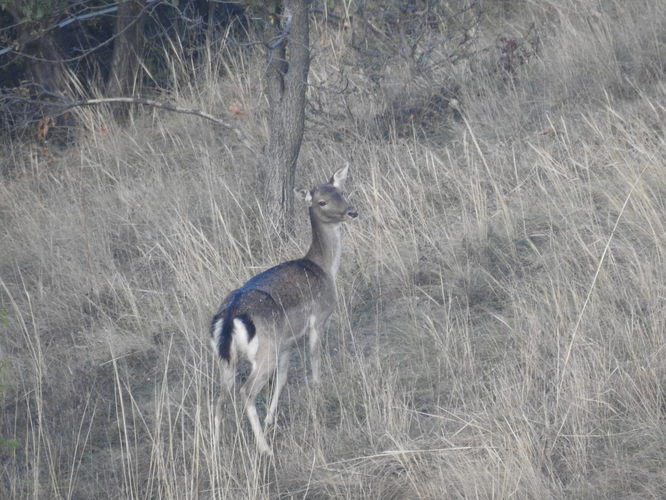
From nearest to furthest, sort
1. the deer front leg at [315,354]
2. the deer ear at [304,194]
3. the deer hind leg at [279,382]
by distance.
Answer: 1. the deer hind leg at [279,382]
2. the deer front leg at [315,354]
3. the deer ear at [304,194]

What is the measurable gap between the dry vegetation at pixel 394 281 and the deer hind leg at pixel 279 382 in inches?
Answer: 5.0

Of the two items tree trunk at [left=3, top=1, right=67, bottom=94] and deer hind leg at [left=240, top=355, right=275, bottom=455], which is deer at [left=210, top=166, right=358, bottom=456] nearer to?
deer hind leg at [left=240, top=355, right=275, bottom=455]

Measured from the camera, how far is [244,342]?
5.05 meters

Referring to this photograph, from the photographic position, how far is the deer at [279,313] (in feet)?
16.6

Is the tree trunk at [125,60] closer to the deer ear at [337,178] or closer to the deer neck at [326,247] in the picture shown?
the deer ear at [337,178]

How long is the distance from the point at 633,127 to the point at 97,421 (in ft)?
17.3

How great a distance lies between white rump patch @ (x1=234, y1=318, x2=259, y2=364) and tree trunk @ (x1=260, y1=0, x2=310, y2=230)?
8.79ft

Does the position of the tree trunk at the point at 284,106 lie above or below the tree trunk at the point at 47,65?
below

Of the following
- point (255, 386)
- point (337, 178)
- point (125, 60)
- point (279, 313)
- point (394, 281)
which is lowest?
point (394, 281)

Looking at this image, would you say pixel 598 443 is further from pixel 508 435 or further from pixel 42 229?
pixel 42 229

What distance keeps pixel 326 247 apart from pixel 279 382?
1.14 metres

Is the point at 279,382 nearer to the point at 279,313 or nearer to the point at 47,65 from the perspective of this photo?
the point at 279,313

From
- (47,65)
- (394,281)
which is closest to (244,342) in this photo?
(394,281)

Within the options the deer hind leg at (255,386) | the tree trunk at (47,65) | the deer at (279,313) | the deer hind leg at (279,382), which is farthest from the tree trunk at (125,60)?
the deer hind leg at (255,386)
